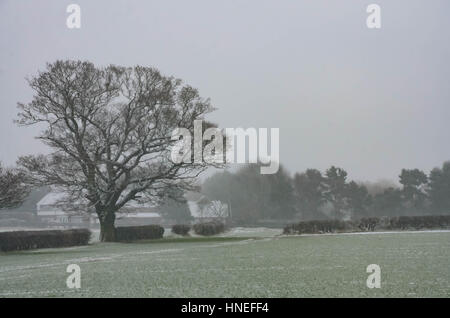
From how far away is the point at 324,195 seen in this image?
51156 millimetres

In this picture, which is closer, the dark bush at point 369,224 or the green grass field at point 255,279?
the green grass field at point 255,279

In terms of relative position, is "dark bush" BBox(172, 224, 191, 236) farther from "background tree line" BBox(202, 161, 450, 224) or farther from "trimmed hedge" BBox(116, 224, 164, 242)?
"background tree line" BBox(202, 161, 450, 224)

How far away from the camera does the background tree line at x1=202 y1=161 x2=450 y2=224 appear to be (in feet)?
150

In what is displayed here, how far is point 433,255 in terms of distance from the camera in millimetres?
13047

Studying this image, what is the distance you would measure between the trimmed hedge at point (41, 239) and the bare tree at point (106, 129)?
1939mm

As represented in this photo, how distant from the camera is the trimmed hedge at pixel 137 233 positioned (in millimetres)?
29625

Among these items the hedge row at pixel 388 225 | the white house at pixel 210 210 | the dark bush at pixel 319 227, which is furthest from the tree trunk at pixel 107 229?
the white house at pixel 210 210

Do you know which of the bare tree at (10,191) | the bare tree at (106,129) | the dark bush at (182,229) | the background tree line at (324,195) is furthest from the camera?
the background tree line at (324,195)

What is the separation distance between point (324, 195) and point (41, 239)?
105 ft

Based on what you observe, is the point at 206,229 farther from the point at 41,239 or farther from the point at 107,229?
the point at 41,239

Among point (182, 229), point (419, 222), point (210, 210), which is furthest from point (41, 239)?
point (210, 210)

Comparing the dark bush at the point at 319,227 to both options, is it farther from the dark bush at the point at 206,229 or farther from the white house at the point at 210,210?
the white house at the point at 210,210

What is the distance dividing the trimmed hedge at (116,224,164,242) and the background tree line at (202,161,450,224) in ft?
61.9

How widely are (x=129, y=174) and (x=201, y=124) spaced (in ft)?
15.3
